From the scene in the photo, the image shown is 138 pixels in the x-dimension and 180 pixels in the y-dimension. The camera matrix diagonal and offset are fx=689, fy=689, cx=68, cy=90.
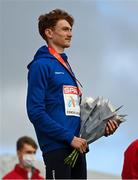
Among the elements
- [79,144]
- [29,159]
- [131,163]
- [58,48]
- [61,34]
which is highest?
[61,34]

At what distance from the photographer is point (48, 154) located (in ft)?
22.2

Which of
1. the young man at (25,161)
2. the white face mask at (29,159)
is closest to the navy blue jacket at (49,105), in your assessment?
the young man at (25,161)

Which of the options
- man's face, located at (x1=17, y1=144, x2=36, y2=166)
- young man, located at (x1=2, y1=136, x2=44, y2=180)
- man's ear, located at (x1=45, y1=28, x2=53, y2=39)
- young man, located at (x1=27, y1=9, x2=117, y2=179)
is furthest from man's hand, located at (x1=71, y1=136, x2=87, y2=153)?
man's face, located at (x1=17, y1=144, x2=36, y2=166)

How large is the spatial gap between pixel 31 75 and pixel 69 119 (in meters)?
0.59

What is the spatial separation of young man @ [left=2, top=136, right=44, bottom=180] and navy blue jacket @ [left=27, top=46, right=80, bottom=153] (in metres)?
0.70

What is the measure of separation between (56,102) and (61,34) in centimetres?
73

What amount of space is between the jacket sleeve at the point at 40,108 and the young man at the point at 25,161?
2.76 feet

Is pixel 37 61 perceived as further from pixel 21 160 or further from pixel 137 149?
pixel 137 149

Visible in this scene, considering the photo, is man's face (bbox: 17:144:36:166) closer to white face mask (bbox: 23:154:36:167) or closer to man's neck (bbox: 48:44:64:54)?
white face mask (bbox: 23:154:36:167)

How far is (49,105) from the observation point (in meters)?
6.86

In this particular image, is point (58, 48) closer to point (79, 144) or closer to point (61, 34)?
point (61, 34)

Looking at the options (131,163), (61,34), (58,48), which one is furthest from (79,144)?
(131,163)

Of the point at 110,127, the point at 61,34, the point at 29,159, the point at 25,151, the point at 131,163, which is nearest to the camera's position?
the point at 110,127

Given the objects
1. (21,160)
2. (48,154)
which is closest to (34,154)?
(21,160)
